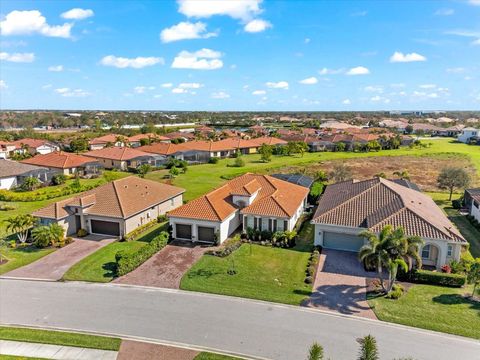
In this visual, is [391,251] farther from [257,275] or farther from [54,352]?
[54,352]

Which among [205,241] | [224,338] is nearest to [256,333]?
[224,338]

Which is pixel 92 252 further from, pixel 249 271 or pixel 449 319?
pixel 449 319

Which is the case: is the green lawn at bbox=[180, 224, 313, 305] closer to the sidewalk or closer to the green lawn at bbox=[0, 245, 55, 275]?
the sidewalk

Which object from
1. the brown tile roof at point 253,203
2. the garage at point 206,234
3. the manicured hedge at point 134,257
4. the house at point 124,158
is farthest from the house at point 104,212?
the house at point 124,158

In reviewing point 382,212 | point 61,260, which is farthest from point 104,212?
point 382,212

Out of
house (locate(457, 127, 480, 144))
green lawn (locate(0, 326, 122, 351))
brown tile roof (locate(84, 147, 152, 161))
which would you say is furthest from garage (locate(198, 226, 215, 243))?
house (locate(457, 127, 480, 144))

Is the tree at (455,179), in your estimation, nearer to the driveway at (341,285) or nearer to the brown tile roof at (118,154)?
the driveway at (341,285)
